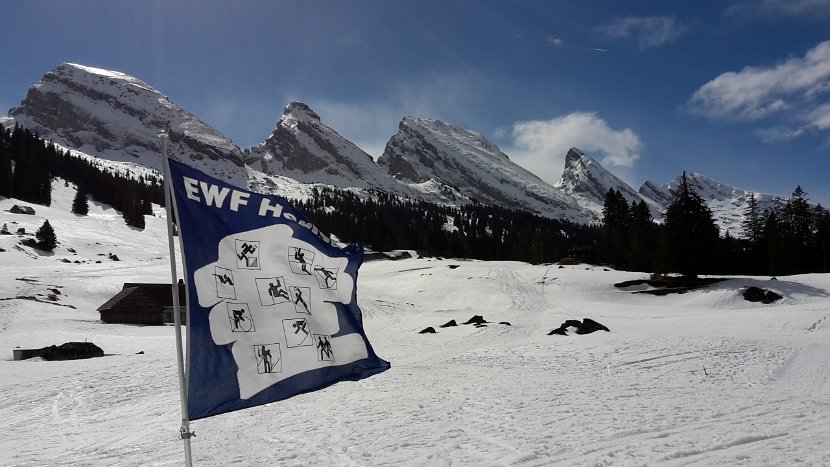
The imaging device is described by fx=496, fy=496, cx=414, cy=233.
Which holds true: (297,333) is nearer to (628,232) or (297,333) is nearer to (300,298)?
(300,298)

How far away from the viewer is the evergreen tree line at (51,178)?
112 meters

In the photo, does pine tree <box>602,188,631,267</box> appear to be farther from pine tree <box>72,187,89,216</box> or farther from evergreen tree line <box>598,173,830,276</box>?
pine tree <box>72,187,89,216</box>

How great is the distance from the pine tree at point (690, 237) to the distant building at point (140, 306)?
4644cm

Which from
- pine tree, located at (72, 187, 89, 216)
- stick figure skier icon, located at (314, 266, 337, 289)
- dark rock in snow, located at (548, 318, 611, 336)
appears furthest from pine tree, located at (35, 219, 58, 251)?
stick figure skier icon, located at (314, 266, 337, 289)

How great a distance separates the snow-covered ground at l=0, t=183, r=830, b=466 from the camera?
9398 mm

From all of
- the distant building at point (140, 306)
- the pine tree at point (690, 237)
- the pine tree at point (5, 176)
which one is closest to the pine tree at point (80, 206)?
the pine tree at point (5, 176)

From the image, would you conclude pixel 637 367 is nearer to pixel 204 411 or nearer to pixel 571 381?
pixel 571 381

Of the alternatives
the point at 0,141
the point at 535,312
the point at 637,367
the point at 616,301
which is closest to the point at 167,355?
the point at 637,367

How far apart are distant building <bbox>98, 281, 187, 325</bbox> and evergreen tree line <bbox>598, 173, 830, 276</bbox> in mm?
47384

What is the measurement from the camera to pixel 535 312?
45.6 metres

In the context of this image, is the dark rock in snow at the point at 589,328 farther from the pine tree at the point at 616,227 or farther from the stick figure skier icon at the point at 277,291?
the pine tree at the point at 616,227

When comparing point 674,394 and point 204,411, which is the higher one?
point 204,411

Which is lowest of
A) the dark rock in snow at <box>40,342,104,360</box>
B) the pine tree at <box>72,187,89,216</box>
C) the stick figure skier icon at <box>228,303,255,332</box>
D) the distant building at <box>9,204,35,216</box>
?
the dark rock in snow at <box>40,342,104,360</box>

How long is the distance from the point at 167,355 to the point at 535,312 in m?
31.0
